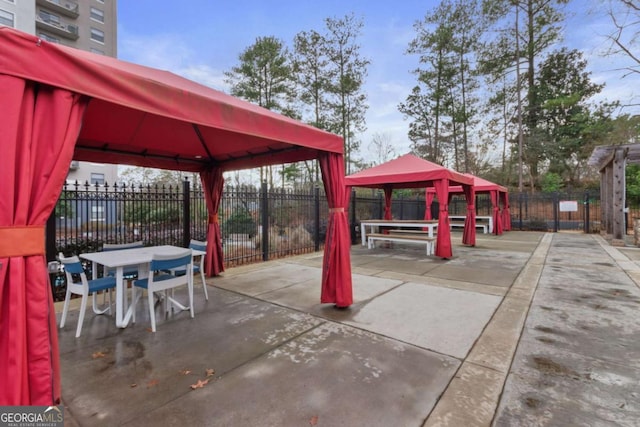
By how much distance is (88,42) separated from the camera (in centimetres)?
2716

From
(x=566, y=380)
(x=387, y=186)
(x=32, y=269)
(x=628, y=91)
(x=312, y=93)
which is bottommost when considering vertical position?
(x=566, y=380)

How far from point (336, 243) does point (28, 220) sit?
2.93 m

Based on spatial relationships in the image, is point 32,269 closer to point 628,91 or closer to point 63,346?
point 63,346

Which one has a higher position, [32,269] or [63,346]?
[32,269]

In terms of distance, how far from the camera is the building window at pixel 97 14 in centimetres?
2773

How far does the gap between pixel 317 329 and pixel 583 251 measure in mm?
9526

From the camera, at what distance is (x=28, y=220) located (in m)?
1.52

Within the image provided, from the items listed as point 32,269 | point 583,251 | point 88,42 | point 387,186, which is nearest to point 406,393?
point 32,269

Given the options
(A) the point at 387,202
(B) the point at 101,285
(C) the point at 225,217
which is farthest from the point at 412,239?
(B) the point at 101,285

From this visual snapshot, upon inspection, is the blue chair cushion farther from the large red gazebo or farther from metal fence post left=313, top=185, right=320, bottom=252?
metal fence post left=313, top=185, right=320, bottom=252

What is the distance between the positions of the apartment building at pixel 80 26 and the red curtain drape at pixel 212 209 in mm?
21682

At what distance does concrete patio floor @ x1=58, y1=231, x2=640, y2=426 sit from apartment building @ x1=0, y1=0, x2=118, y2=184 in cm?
2430

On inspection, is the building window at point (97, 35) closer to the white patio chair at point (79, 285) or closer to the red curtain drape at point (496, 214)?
the white patio chair at point (79, 285)

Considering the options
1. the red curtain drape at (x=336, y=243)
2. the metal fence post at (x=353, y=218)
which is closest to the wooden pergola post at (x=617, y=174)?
the metal fence post at (x=353, y=218)
